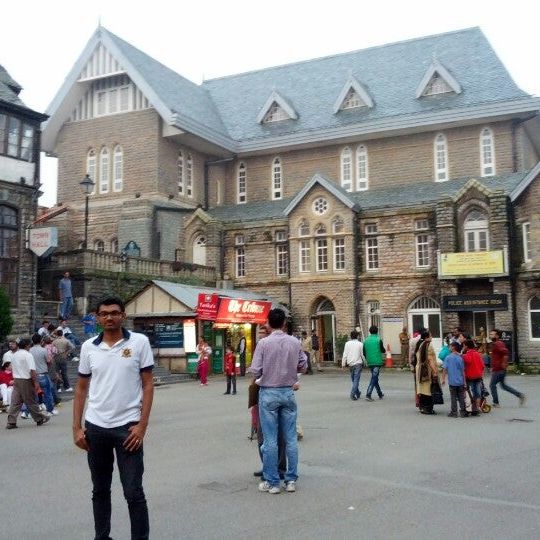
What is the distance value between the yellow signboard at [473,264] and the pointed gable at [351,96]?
12.1 meters

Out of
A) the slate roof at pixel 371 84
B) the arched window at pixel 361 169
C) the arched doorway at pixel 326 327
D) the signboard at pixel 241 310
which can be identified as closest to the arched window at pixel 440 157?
the slate roof at pixel 371 84

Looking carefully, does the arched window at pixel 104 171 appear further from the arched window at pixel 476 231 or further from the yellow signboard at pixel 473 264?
the arched window at pixel 476 231

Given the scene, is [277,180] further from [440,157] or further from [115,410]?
[115,410]

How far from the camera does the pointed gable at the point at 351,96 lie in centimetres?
3828

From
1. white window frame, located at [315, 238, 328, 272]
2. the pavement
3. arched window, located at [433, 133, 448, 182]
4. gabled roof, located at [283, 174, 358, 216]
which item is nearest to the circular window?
gabled roof, located at [283, 174, 358, 216]

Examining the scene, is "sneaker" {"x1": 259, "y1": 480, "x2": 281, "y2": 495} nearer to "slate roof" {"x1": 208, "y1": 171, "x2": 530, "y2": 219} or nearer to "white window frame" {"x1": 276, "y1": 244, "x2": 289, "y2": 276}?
"slate roof" {"x1": 208, "y1": 171, "x2": 530, "y2": 219}

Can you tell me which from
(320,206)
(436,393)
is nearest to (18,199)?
(320,206)

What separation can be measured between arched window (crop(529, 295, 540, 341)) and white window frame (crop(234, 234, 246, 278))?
14.5 m

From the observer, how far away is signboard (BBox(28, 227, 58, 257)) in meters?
24.1

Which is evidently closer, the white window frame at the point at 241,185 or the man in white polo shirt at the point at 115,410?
the man in white polo shirt at the point at 115,410

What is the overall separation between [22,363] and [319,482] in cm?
716

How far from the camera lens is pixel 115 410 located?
15.6ft

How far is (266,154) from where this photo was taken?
40.2 metres

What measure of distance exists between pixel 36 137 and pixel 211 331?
400 inches
